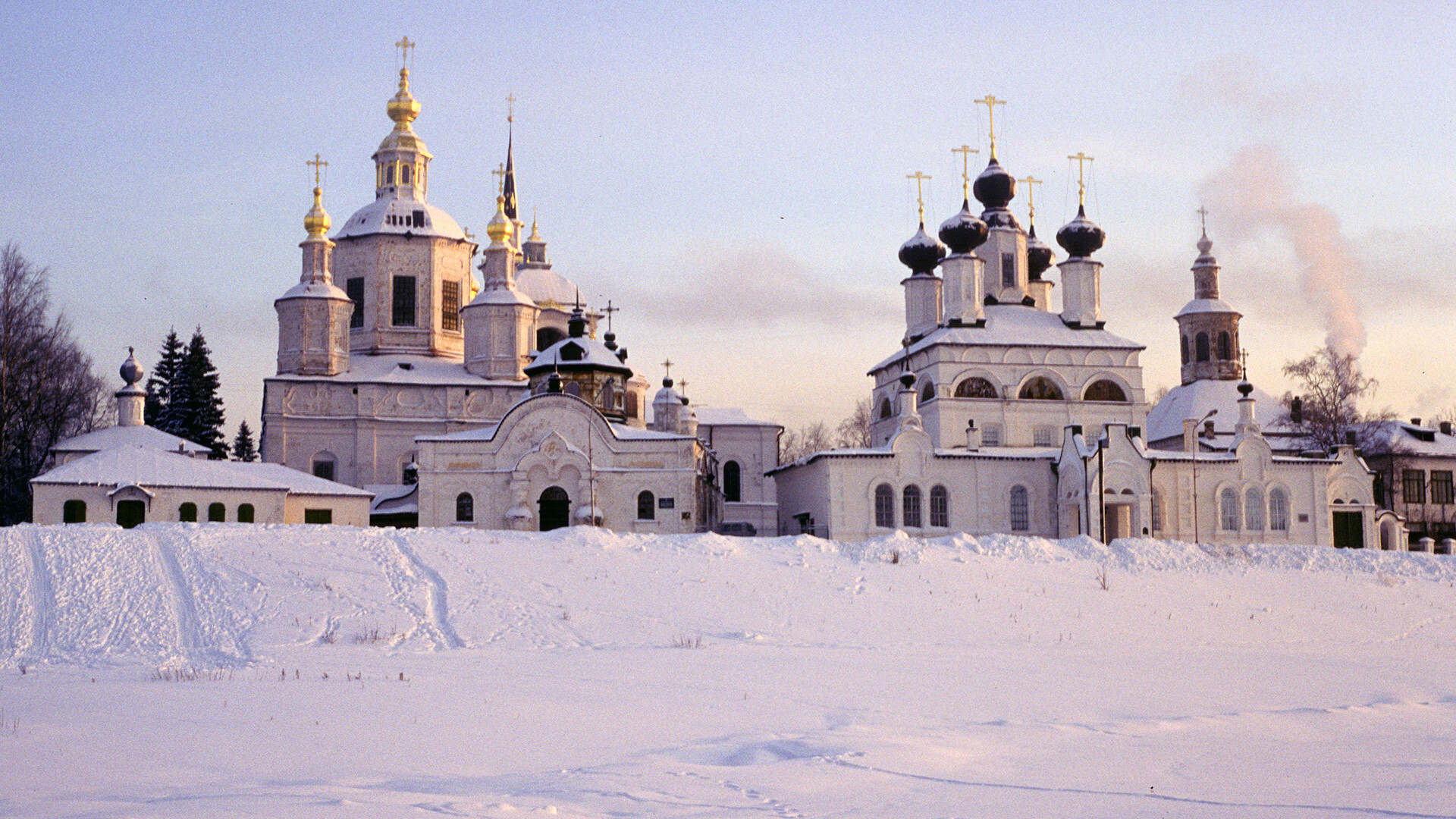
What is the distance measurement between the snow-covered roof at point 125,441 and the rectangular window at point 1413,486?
4271 cm

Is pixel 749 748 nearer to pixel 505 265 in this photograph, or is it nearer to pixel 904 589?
pixel 904 589

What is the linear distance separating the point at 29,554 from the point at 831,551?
12.8 m

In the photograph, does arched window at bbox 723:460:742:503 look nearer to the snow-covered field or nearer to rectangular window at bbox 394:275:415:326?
rectangular window at bbox 394:275:415:326

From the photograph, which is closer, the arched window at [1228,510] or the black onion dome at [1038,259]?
the arched window at [1228,510]

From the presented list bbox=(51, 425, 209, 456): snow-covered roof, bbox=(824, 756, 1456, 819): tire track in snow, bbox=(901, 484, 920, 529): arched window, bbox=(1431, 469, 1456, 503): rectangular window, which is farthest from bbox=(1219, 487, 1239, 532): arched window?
bbox=(824, 756, 1456, 819): tire track in snow

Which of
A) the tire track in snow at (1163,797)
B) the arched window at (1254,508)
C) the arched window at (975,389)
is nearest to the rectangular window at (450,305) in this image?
the arched window at (975,389)

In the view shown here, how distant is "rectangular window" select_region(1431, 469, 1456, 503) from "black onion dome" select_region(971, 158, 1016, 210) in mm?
19067

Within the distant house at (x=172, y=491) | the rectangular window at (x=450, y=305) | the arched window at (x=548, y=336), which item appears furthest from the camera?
the arched window at (x=548, y=336)

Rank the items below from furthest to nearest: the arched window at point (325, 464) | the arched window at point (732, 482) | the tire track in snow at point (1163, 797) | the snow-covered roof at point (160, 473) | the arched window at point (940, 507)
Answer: the arched window at point (732, 482) < the arched window at point (325, 464) < the arched window at point (940, 507) < the snow-covered roof at point (160, 473) < the tire track in snow at point (1163, 797)

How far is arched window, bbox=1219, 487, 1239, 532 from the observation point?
42.2 meters

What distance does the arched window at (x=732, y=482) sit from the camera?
5844cm

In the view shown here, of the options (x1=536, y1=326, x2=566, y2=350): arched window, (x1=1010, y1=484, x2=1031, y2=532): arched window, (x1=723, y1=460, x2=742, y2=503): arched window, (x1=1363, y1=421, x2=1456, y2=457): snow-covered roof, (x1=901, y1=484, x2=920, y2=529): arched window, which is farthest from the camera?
(x1=723, y1=460, x2=742, y2=503): arched window

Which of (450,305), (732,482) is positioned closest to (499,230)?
(450,305)

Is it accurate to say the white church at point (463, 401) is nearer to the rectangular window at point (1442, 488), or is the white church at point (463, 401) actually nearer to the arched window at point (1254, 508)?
the arched window at point (1254, 508)
